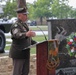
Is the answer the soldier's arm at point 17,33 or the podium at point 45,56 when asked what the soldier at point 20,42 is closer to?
the soldier's arm at point 17,33

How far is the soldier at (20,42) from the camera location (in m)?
5.88

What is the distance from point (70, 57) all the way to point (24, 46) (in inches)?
52.2

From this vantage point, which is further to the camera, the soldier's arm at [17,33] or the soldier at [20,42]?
the soldier at [20,42]

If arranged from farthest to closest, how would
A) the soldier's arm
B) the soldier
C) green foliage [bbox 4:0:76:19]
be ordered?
1. green foliage [bbox 4:0:76:19]
2. the soldier
3. the soldier's arm

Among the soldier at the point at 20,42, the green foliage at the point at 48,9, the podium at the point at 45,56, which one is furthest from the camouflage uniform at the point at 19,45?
the green foliage at the point at 48,9

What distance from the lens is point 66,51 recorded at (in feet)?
23.1

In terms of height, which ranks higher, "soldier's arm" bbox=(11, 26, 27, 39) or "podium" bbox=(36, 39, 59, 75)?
"soldier's arm" bbox=(11, 26, 27, 39)

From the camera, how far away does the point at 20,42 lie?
19.9 feet

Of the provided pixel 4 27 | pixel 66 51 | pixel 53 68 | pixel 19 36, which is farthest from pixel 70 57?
pixel 4 27

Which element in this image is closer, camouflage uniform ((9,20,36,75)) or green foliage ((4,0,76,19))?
camouflage uniform ((9,20,36,75))

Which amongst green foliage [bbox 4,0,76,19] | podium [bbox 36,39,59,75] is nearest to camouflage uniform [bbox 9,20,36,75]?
podium [bbox 36,39,59,75]

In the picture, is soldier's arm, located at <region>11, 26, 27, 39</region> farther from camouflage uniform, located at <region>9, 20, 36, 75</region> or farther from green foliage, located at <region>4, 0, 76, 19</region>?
green foliage, located at <region>4, 0, 76, 19</region>

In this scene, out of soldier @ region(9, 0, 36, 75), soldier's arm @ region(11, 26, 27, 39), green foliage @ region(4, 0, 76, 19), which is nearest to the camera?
soldier's arm @ region(11, 26, 27, 39)

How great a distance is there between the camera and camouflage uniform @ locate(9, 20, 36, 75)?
5.86 m
